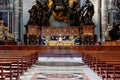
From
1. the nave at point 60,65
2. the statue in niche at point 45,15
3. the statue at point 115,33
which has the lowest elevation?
the nave at point 60,65

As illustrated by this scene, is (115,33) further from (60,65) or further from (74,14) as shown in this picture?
(60,65)

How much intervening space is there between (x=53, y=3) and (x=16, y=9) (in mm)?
2809

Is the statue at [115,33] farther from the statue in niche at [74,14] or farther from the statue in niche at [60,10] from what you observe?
the statue in niche at [60,10]

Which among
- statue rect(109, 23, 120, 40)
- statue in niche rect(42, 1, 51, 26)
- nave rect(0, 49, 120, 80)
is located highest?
statue in niche rect(42, 1, 51, 26)

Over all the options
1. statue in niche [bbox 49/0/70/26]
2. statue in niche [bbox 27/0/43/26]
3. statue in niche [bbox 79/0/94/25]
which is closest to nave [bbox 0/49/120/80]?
statue in niche [bbox 79/0/94/25]

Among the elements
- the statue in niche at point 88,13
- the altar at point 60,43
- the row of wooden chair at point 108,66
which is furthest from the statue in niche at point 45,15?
the row of wooden chair at point 108,66

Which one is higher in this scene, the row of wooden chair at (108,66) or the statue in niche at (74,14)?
the statue in niche at (74,14)

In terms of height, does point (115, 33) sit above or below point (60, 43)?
above

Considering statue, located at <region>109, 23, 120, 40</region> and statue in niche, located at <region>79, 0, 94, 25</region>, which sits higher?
statue in niche, located at <region>79, 0, 94, 25</region>

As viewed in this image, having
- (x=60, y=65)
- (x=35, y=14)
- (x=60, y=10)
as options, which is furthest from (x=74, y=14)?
(x=60, y=65)

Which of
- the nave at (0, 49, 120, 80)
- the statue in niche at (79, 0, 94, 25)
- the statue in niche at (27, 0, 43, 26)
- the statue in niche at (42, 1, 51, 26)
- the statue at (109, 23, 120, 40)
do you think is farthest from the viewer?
the statue in niche at (42, 1, 51, 26)

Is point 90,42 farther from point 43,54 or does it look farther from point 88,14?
point 43,54

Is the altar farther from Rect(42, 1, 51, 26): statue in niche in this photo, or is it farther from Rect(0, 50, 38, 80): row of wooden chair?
Rect(0, 50, 38, 80): row of wooden chair

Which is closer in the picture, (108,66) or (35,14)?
(108,66)
